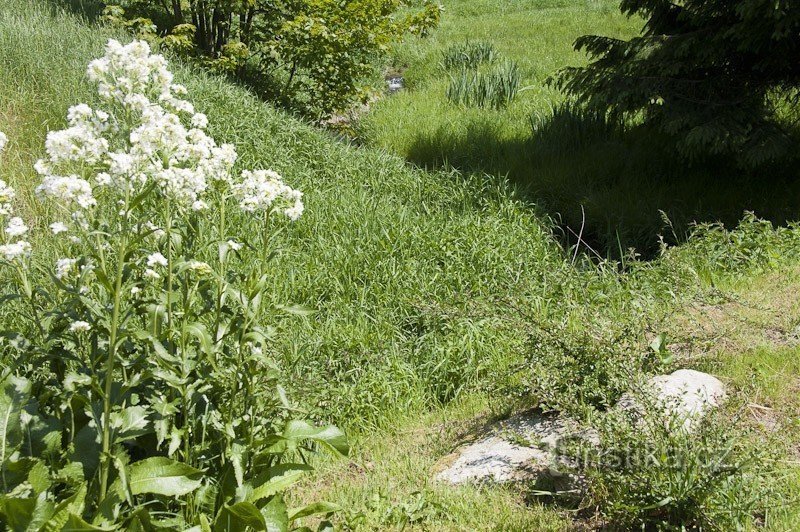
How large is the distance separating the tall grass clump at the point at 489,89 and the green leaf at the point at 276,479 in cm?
737

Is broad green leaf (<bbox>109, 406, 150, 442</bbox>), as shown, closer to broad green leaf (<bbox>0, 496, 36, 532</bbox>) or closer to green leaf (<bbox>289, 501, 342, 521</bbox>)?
broad green leaf (<bbox>0, 496, 36, 532</bbox>)

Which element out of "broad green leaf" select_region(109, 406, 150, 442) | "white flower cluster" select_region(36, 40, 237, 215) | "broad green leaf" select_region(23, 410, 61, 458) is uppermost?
"white flower cluster" select_region(36, 40, 237, 215)

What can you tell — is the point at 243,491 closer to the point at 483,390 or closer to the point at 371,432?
the point at 371,432

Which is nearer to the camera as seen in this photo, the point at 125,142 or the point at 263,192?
the point at 125,142

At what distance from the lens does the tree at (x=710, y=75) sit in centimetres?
606

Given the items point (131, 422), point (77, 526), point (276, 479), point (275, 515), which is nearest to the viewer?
point (77, 526)

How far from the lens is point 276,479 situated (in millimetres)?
2855

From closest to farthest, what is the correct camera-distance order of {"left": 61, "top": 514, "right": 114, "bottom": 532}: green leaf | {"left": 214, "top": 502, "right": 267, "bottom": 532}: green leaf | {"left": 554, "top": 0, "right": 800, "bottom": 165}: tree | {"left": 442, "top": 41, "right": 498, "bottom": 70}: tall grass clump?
1. {"left": 61, "top": 514, "right": 114, "bottom": 532}: green leaf
2. {"left": 214, "top": 502, "right": 267, "bottom": 532}: green leaf
3. {"left": 554, "top": 0, "right": 800, "bottom": 165}: tree
4. {"left": 442, "top": 41, "right": 498, "bottom": 70}: tall grass clump

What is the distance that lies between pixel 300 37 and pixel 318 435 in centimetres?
642

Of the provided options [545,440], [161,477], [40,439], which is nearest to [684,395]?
[545,440]

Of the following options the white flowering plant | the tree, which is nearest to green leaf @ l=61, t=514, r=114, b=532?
the white flowering plant

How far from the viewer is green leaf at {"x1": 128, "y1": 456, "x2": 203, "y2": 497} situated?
101 inches

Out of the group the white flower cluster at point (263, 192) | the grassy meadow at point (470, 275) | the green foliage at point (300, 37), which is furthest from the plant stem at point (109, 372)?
the green foliage at point (300, 37)

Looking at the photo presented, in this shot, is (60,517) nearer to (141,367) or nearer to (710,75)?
(141,367)
